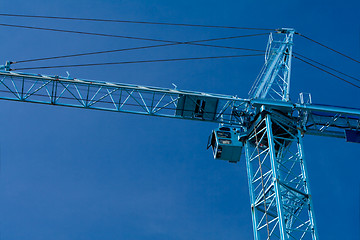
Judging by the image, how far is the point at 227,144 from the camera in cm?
Answer: 4594

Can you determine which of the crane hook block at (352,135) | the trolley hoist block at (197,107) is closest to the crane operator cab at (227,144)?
the trolley hoist block at (197,107)

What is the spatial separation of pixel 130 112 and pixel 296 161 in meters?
11.9

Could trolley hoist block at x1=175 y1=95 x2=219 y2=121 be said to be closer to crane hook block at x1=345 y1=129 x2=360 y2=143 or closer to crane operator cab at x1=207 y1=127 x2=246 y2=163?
crane operator cab at x1=207 y1=127 x2=246 y2=163

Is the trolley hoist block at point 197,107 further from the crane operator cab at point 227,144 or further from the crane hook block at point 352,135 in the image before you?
the crane hook block at point 352,135

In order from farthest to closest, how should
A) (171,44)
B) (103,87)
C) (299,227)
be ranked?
(171,44), (103,87), (299,227)

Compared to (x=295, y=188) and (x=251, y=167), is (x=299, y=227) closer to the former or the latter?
(x=295, y=188)

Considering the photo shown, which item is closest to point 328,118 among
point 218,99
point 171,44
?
point 218,99

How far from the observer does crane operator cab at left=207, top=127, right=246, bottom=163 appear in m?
45.9

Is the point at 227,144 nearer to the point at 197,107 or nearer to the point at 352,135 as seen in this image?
the point at 197,107

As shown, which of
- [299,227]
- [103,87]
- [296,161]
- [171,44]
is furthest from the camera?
[171,44]

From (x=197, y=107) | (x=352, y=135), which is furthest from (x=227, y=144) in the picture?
(x=352, y=135)

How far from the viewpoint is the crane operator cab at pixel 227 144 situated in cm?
4591

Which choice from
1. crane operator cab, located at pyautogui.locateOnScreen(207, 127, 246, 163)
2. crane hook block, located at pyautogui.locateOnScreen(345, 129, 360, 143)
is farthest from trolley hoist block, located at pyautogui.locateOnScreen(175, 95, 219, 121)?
crane hook block, located at pyautogui.locateOnScreen(345, 129, 360, 143)

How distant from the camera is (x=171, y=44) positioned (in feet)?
175
